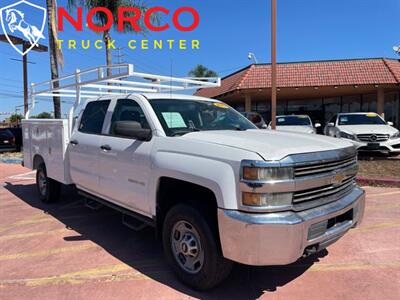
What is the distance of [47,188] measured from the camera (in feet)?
24.5

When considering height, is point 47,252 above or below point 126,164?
below

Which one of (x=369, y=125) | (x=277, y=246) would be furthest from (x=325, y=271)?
(x=369, y=125)

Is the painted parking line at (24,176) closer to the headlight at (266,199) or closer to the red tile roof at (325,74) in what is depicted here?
the headlight at (266,199)

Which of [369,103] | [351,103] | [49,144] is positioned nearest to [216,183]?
[49,144]

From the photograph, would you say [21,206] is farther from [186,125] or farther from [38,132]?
[186,125]

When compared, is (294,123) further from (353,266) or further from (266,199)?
(266,199)

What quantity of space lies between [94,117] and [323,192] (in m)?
3.54

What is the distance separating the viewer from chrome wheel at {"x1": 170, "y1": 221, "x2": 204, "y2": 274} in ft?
12.4

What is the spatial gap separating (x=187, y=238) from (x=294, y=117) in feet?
42.7

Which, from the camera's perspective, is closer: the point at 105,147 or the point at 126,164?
the point at 126,164

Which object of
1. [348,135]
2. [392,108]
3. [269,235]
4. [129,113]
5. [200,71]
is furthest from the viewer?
[200,71]


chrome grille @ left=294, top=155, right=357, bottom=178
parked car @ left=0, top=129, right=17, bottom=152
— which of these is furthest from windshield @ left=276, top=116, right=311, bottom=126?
parked car @ left=0, top=129, right=17, bottom=152

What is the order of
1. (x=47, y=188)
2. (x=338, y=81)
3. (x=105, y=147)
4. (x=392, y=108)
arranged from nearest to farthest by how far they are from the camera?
(x=105, y=147), (x=47, y=188), (x=338, y=81), (x=392, y=108)

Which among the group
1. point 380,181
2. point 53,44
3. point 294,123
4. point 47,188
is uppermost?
point 53,44
